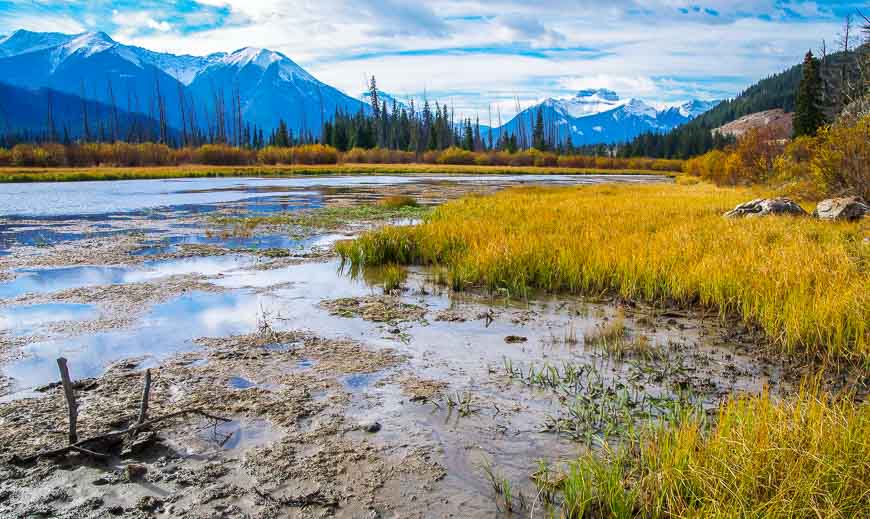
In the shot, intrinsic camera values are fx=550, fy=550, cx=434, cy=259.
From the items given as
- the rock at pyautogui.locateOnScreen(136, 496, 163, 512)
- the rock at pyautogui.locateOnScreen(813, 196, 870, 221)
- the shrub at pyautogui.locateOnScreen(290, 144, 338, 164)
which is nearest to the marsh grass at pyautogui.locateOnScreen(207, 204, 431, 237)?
the rock at pyautogui.locateOnScreen(813, 196, 870, 221)

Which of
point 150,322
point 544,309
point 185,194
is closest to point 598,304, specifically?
point 544,309

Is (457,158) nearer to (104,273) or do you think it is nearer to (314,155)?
(314,155)

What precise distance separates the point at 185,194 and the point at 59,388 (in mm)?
29756

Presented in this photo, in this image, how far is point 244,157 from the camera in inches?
2670

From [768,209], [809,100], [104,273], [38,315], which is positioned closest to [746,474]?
[38,315]

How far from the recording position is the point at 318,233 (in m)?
16.8

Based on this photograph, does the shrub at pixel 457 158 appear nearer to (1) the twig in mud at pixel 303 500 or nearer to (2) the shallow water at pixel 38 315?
(2) the shallow water at pixel 38 315

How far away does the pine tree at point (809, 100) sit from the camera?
51.3 m

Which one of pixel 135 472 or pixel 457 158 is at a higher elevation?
pixel 457 158

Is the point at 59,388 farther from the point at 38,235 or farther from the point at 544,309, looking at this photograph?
the point at 38,235

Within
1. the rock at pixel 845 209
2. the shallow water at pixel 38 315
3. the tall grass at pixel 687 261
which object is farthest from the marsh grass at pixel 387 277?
the rock at pixel 845 209

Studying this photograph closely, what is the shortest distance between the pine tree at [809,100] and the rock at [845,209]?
44344 millimetres

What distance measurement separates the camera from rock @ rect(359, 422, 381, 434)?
448 cm

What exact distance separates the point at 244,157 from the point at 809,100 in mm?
61277
